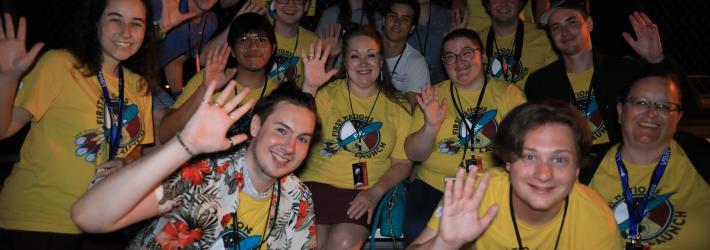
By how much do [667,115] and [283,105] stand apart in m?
1.99

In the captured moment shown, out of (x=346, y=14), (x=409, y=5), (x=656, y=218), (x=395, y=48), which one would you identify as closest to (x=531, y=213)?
(x=656, y=218)

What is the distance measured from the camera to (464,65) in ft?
12.6

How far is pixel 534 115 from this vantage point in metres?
2.47

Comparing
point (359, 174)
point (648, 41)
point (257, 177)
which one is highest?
point (648, 41)

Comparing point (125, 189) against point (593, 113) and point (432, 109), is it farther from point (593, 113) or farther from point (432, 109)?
point (593, 113)

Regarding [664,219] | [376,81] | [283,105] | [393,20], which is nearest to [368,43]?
[376,81]

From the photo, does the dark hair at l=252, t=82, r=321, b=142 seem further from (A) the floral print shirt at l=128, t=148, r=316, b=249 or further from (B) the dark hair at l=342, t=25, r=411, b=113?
(B) the dark hair at l=342, t=25, r=411, b=113

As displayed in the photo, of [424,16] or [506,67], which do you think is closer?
[506,67]

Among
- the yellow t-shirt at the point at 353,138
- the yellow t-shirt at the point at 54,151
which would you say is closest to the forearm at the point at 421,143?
the yellow t-shirt at the point at 353,138

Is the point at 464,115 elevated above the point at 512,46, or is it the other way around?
the point at 512,46

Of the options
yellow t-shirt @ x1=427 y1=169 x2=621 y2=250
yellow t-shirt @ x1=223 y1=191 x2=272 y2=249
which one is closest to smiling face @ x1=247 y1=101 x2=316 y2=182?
yellow t-shirt @ x1=223 y1=191 x2=272 y2=249

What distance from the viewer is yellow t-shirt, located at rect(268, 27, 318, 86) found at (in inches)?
181

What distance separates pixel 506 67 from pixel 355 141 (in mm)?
1562

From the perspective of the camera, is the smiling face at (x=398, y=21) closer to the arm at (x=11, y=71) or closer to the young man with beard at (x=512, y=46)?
the young man with beard at (x=512, y=46)
